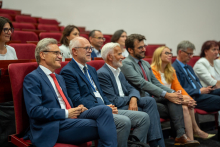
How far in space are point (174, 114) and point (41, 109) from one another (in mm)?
686

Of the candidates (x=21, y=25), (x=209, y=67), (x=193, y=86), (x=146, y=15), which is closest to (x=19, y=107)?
(x=193, y=86)

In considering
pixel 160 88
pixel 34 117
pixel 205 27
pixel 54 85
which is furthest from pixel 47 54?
pixel 205 27

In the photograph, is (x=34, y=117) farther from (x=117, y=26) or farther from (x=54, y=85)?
(x=117, y=26)

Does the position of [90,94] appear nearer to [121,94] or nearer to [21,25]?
[121,94]

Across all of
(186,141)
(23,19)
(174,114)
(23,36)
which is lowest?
(186,141)

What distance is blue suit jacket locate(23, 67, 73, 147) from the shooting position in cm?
72

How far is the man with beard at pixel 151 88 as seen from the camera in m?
1.13

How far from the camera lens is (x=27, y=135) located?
77cm

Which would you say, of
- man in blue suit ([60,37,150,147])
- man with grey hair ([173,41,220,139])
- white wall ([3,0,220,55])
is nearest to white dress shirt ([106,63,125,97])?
man in blue suit ([60,37,150,147])

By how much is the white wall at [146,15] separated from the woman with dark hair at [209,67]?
4.87 ft

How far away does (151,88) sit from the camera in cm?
114

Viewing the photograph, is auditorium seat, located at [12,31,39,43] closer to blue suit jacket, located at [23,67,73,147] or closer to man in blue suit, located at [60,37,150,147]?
man in blue suit, located at [60,37,150,147]

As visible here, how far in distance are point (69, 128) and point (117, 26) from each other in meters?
2.67

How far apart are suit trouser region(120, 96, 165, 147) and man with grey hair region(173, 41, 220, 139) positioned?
0.39 metres
